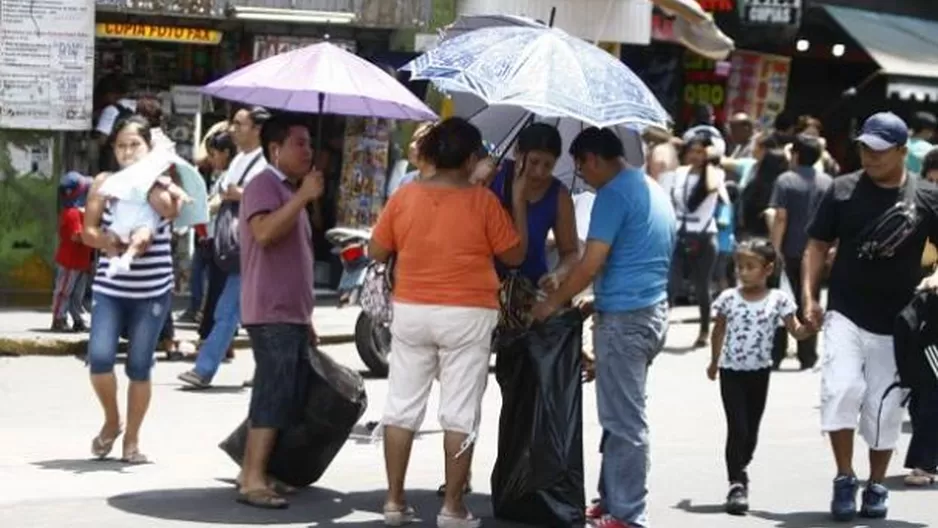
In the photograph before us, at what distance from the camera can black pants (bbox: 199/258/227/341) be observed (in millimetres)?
15039

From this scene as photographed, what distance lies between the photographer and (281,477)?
1034 centimetres

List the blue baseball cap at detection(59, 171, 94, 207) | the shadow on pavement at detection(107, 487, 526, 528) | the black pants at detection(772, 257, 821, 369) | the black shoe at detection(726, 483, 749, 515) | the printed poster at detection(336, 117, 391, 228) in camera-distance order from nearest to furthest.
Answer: the shadow on pavement at detection(107, 487, 526, 528)
the black shoe at detection(726, 483, 749, 515)
the blue baseball cap at detection(59, 171, 94, 207)
the black pants at detection(772, 257, 821, 369)
the printed poster at detection(336, 117, 391, 228)

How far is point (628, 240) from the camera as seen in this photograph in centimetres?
948

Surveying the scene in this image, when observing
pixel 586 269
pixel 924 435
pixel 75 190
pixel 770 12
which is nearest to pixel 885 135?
pixel 586 269

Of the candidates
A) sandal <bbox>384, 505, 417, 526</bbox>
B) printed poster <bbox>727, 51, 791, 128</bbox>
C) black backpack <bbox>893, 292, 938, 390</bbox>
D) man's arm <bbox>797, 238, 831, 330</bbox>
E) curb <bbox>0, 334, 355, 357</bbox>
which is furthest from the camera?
printed poster <bbox>727, 51, 791, 128</bbox>

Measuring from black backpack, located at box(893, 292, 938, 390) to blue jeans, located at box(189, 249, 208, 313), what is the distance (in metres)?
8.23

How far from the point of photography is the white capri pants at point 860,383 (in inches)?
404

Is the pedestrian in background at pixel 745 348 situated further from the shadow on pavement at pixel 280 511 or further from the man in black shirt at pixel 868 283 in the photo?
the shadow on pavement at pixel 280 511

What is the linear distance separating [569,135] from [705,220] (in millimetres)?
7884

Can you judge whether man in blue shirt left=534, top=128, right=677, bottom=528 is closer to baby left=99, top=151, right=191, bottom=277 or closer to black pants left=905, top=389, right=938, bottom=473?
black pants left=905, top=389, right=938, bottom=473

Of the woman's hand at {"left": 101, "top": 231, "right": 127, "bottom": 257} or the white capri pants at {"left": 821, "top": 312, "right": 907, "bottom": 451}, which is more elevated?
the woman's hand at {"left": 101, "top": 231, "right": 127, "bottom": 257}

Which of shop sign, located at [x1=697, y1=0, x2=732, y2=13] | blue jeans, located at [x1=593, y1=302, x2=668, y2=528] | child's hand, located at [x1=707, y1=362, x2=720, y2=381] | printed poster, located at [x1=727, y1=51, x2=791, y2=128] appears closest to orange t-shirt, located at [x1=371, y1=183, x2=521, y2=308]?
blue jeans, located at [x1=593, y1=302, x2=668, y2=528]

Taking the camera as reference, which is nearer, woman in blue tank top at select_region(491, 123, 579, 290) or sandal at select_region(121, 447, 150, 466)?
woman in blue tank top at select_region(491, 123, 579, 290)

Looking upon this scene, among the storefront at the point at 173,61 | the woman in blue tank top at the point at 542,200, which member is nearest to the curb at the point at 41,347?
the storefront at the point at 173,61
